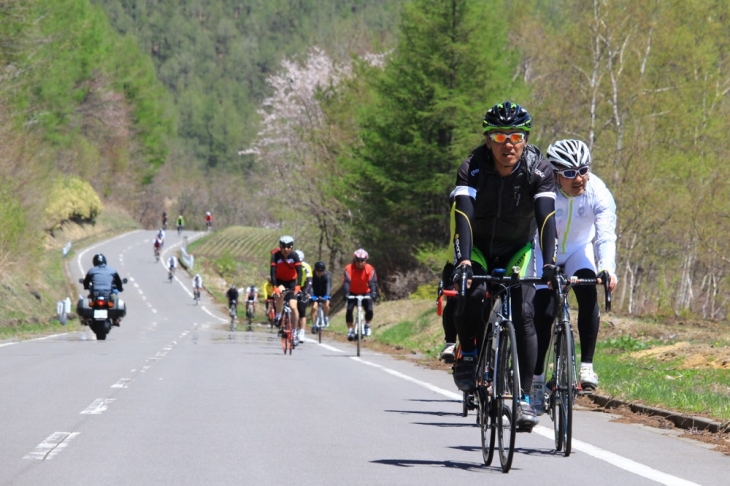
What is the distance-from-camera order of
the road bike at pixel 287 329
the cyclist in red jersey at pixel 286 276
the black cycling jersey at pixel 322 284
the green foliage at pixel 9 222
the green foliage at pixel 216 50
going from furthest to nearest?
1. the green foliage at pixel 216 50
2. the green foliage at pixel 9 222
3. the black cycling jersey at pixel 322 284
4. the road bike at pixel 287 329
5. the cyclist in red jersey at pixel 286 276

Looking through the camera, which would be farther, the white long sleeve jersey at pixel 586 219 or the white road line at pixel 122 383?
the white road line at pixel 122 383

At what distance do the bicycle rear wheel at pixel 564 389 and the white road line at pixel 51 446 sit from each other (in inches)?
129

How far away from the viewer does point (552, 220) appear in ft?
23.4

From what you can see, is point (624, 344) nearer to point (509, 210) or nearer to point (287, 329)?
point (287, 329)

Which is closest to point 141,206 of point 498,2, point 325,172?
point 325,172

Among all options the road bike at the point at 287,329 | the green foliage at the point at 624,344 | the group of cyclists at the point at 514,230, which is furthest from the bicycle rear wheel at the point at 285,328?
the group of cyclists at the point at 514,230

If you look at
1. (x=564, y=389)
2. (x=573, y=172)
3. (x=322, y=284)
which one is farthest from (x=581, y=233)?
(x=322, y=284)

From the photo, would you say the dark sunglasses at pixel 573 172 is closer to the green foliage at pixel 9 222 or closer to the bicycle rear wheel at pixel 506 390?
the bicycle rear wheel at pixel 506 390

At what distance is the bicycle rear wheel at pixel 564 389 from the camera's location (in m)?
7.33

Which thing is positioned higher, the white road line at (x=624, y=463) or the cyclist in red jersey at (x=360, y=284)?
the cyclist in red jersey at (x=360, y=284)

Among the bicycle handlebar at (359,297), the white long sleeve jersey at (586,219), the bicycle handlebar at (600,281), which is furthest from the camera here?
the bicycle handlebar at (359,297)

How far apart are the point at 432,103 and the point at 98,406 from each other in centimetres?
2820

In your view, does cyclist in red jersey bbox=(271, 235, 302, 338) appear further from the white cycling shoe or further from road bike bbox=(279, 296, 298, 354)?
the white cycling shoe

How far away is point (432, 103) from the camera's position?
3744 cm
